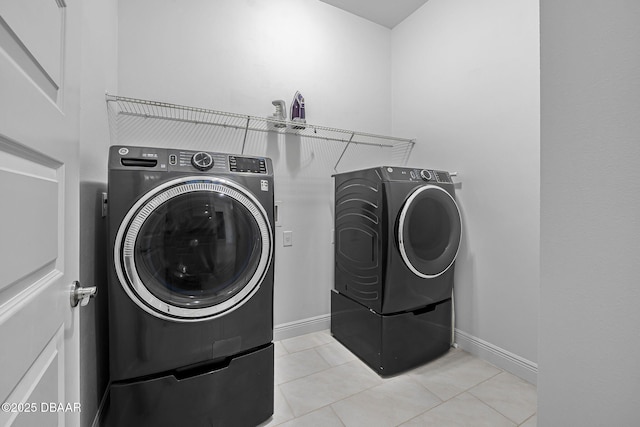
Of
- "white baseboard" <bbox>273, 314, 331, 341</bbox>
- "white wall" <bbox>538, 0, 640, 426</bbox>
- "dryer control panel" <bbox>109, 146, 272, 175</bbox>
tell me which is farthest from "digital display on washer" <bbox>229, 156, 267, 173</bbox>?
"white baseboard" <bbox>273, 314, 331, 341</bbox>

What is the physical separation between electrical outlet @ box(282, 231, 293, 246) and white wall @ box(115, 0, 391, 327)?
0.11 ft

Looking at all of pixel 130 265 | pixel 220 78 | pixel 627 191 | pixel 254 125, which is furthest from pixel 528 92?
pixel 130 265

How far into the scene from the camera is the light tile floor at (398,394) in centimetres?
133

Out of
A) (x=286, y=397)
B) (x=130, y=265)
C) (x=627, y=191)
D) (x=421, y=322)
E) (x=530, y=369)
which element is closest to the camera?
(x=627, y=191)

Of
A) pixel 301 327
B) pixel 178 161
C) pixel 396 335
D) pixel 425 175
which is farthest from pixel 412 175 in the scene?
pixel 301 327

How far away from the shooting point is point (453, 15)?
2.08 meters

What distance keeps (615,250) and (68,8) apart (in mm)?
1306

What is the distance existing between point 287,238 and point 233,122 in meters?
0.97

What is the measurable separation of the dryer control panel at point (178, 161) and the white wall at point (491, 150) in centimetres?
154

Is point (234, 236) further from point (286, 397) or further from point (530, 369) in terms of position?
Answer: point (530, 369)

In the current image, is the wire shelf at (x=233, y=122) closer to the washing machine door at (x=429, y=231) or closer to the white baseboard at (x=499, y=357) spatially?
the washing machine door at (x=429, y=231)

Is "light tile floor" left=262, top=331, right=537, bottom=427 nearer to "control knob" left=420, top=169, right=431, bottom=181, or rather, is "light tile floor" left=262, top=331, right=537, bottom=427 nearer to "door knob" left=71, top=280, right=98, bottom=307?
"door knob" left=71, top=280, right=98, bottom=307

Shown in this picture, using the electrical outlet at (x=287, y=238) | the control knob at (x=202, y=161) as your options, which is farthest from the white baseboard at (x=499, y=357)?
the control knob at (x=202, y=161)

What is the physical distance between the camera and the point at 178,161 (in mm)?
1130
